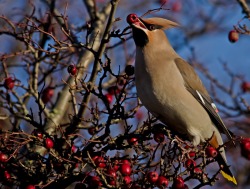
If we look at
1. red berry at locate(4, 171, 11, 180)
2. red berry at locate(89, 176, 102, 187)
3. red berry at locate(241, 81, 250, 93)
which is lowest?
red berry at locate(89, 176, 102, 187)

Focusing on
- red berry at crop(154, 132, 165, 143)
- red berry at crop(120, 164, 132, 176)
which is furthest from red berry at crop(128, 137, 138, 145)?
red berry at crop(120, 164, 132, 176)

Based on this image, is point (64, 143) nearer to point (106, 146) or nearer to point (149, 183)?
point (106, 146)

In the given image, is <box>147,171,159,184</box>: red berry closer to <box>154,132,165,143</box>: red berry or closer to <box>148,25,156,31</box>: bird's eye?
<box>154,132,165,143</box>: red berry

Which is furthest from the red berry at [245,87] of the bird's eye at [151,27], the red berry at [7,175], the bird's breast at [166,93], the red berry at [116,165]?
the red berry at [7,175]

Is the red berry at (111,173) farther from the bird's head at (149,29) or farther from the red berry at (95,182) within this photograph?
the bird's head at (149,29)

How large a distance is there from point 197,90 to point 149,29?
0.57 metres

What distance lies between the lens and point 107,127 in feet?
11.1

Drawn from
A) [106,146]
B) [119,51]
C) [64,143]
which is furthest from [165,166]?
[119,51]

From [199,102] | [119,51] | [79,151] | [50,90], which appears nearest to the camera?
[79,151]

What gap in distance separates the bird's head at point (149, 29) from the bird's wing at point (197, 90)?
0.24 m

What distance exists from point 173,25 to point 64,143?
119cm

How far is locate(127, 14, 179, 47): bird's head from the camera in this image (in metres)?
3.95

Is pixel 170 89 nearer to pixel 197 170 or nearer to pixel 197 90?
pixel 197 90

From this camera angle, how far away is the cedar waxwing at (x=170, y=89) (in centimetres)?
389
